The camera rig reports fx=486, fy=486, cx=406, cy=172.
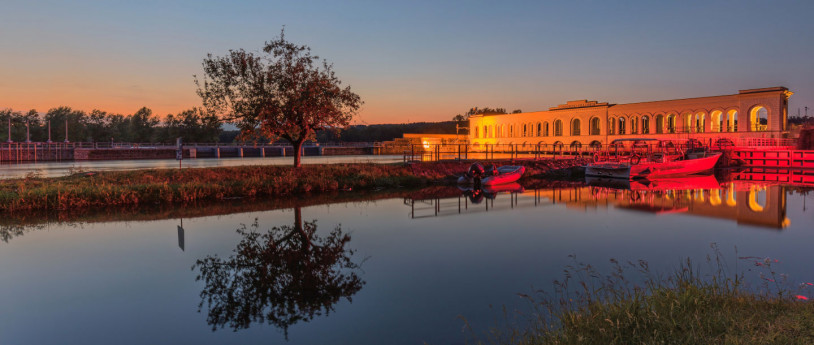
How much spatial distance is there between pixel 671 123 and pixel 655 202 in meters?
42.1

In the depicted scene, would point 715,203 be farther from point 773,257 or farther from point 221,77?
point 221,77

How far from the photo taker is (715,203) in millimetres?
19016

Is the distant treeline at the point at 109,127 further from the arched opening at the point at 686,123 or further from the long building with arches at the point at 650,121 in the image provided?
the arched opening at the point at 686,123

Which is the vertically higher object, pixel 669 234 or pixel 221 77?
pixel 221 77

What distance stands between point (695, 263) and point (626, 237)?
282 centimetres

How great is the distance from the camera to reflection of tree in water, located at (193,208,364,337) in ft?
22.8

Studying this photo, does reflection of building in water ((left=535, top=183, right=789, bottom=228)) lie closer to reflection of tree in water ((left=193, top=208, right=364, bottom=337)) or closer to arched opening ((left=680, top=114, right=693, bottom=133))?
reflection of tree in water ((left=193, top=208, right=364, bottom=337))

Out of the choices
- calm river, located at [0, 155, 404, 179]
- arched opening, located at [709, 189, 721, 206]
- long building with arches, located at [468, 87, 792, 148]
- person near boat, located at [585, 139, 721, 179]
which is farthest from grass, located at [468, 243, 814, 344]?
long building with arches, located at [468, 87, 792, 148]

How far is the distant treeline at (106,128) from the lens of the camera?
95.6 meters

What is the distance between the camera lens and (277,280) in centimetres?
851

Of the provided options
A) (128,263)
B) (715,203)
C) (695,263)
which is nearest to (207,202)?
(128,263)

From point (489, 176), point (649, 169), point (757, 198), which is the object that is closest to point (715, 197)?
point (757, 198)

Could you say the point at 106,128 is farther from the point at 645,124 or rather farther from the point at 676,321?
the point at 676,321

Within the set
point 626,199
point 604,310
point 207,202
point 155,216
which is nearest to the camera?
point 604,310
